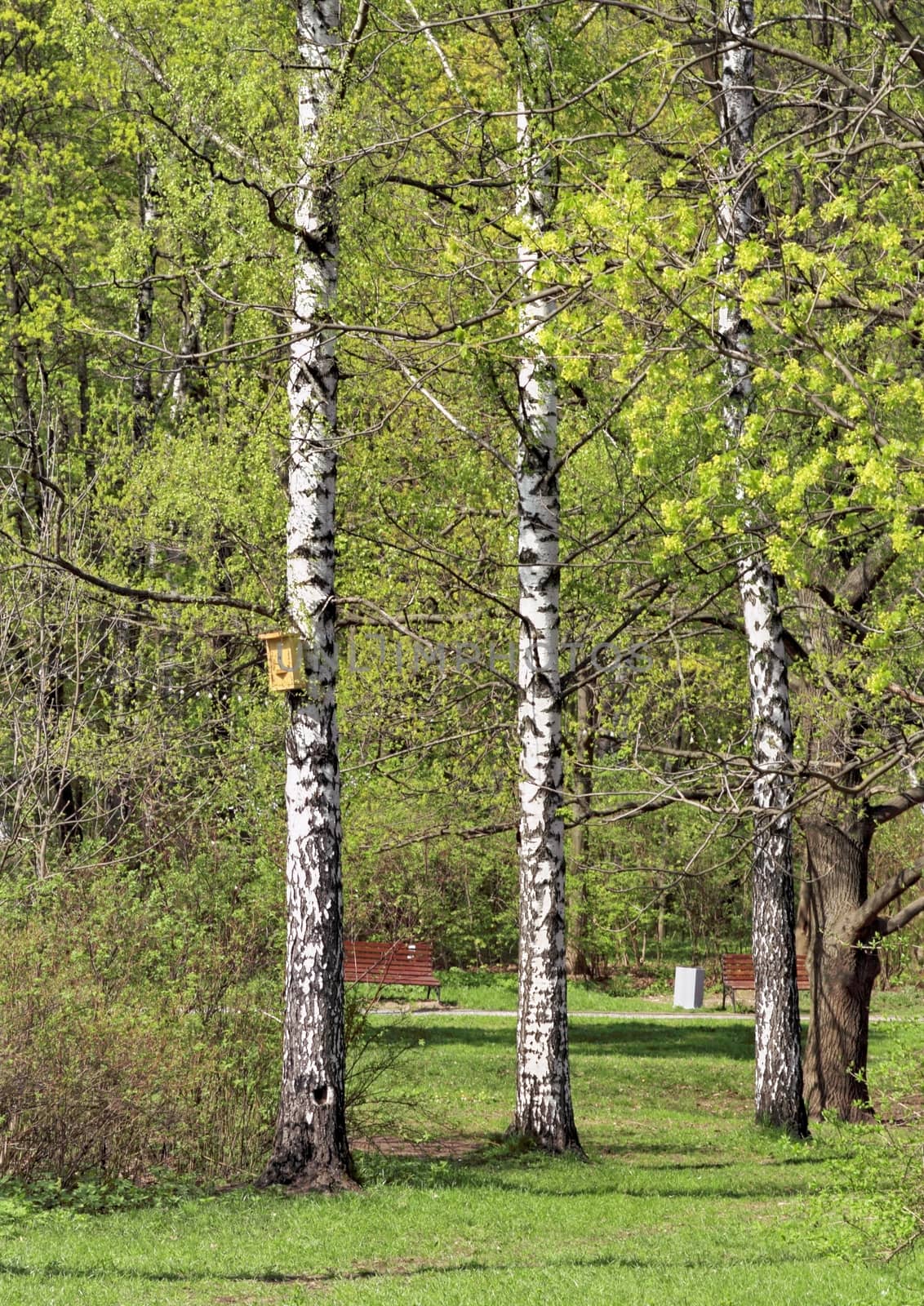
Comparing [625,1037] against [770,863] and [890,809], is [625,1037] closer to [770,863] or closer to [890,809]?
[890,809]

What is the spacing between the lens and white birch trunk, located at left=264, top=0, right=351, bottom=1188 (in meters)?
9.11

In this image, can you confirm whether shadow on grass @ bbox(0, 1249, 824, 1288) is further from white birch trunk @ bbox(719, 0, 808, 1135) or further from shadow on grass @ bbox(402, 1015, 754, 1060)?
shadow on grass @ bbox(402, 1015, 754, 1060)

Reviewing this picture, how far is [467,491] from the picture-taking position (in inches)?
541

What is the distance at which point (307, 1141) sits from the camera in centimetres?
912

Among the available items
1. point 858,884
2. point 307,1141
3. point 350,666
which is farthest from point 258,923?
point 858,884

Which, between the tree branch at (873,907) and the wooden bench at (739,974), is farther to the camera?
the wooden bench at (739,974)

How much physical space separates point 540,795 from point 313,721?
2.26 meters

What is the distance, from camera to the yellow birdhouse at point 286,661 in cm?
916

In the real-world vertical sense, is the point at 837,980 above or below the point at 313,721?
below

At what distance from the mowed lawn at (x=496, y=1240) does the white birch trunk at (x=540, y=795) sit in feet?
1.53

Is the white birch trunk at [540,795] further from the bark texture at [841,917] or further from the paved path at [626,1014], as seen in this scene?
the paved path at [626,1014]

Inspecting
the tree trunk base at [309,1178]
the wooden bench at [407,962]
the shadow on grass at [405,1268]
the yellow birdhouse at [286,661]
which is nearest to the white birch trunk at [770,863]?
the shadow on grass at [405,1268]

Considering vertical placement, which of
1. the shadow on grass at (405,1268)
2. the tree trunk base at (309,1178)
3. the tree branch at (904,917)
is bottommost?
the shadow on grass at (405,1268)

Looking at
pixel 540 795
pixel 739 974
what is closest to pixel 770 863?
pixel 540 795
